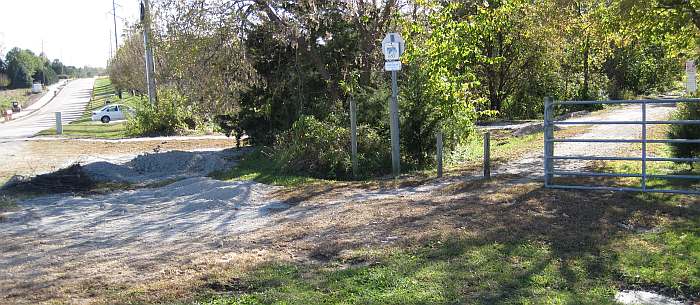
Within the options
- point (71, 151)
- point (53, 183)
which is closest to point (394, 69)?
point (53, 183)

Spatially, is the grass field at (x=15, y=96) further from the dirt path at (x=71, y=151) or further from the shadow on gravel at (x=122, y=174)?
the shadow on gravel at (x=122, y=174)

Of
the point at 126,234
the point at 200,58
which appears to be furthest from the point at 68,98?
the point at 126,234

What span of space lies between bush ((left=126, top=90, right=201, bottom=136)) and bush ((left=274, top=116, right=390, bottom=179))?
60.9 feet

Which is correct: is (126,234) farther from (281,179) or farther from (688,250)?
(688,250)

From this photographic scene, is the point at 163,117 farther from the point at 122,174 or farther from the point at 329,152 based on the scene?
the point at 329,152

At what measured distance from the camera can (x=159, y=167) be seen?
15.8m

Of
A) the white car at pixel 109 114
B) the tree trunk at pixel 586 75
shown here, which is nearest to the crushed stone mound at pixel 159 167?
the tree trunk at pixel 586 75

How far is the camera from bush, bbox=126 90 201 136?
104 feet

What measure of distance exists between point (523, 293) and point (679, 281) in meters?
1.54

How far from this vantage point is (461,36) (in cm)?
1539

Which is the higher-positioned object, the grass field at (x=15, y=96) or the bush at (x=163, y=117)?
the grass field at (x=15, y=96)

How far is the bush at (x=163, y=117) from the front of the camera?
31.8 m

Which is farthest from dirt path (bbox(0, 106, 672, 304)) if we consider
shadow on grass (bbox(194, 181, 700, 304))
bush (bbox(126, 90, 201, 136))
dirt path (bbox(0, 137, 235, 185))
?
bush (bbox(126, 90, 201, 136))

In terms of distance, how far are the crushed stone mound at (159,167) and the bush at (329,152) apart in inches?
105
